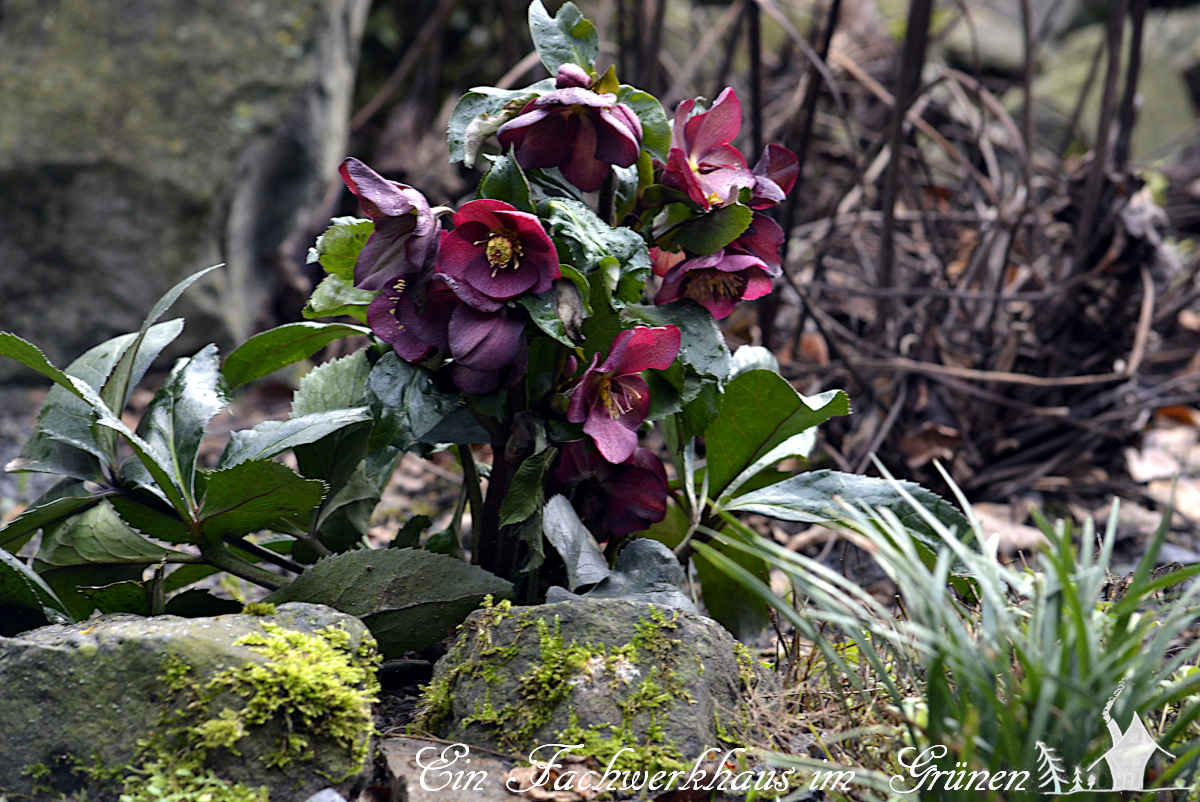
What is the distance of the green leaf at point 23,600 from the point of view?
114 cm

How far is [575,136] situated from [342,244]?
0.30 meters

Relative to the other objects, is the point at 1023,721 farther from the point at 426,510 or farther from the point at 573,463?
the point at 426,510

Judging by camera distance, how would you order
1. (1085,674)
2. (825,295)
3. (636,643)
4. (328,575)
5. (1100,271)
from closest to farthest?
(1085,674), (636,643), (328,575), (1100,271), (825,295)

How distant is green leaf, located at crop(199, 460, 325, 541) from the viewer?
3.67 feet

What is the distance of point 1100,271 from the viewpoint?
2277mm

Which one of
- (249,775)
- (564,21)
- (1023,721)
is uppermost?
(564,21)

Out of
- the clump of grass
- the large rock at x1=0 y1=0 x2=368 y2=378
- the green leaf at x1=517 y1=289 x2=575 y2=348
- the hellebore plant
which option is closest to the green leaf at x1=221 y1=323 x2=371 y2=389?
the hellebore plant

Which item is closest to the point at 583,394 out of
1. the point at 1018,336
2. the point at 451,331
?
the point at 451,331

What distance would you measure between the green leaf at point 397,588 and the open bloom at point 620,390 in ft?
0.72

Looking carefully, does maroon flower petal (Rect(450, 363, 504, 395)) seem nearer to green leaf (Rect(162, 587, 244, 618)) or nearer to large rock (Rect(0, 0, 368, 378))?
green leaf (Rect(162, 587, 244, 618))

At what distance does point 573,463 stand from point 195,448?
17.6 inches

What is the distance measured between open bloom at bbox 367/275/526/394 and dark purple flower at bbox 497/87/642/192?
18 cm

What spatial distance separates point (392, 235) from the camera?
1.11 m

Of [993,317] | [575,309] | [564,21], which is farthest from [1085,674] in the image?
[993,317]
